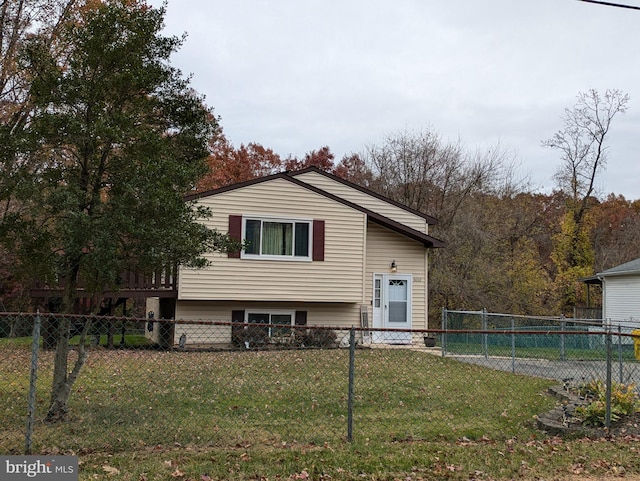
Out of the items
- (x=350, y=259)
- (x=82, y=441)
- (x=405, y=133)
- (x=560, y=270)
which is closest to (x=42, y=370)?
(x=82, y=441)

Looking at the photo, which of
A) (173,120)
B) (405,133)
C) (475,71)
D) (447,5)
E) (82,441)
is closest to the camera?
(82,441)

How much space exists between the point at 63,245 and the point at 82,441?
95.9 inches

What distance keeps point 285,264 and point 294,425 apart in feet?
29.4

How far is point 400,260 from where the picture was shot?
1791 centimetres

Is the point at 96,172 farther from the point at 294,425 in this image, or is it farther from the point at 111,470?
the point at 294,425

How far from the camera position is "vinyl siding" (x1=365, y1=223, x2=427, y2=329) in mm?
17625

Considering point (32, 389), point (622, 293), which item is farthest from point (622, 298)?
point (32, 389)

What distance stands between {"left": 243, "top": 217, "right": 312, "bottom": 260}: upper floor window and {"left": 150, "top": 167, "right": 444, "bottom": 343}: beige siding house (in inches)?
1.0

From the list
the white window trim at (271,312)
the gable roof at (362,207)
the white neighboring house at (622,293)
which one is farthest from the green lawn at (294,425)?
the white neighboring house at (622,293)

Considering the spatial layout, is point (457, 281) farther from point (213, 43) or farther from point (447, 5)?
point (447, 5)

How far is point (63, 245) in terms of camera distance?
7117mm

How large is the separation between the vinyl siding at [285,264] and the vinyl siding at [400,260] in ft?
4.15

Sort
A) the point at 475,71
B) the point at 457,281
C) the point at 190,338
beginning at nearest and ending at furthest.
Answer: the point at 190,338 → the point at 475,71 → the point at 457,281

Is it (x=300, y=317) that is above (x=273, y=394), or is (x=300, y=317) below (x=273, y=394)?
above
